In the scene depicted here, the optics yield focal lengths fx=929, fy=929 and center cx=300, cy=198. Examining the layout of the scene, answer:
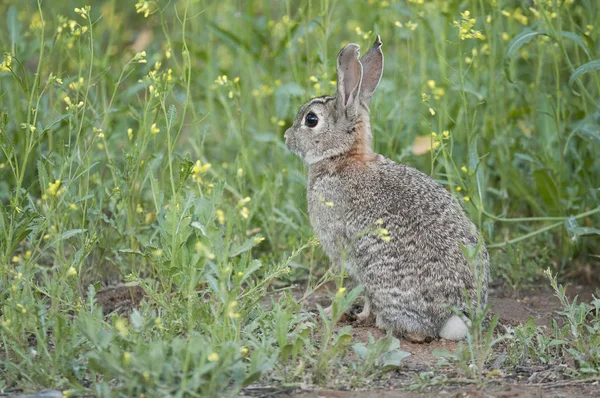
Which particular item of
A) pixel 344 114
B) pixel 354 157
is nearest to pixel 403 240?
pixel 354 157

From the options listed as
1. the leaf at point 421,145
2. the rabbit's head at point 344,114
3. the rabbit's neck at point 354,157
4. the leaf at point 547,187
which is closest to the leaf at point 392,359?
the rabbit's neck at point 354,157

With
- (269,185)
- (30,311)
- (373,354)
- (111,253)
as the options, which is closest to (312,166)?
(269,185)

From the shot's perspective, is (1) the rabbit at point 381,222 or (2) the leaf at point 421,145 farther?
(2) the leaf at point 421,145

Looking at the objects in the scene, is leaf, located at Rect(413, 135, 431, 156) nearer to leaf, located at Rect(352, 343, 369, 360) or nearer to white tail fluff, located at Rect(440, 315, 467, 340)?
white tail fluff, located at Rect(440, 315, 467, 340)

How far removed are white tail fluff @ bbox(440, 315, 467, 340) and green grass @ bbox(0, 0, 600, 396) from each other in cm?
68

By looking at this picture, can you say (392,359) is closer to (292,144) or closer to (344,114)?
(344,114)

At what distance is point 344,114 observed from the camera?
20.4ft

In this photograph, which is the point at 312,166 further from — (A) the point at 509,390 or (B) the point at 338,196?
(A) the point at 509,390

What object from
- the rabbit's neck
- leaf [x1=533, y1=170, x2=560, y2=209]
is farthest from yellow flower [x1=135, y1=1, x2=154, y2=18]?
leaf [x1=533, y1=170, x2=560, y2=209]

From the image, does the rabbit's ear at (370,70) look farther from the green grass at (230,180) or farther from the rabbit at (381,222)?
the green grass at (230,180)

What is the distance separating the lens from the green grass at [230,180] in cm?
454

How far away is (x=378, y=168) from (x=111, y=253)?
6.26 ft

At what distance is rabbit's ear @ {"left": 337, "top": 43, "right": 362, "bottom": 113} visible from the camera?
239 inches

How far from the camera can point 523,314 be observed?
6.04 m
